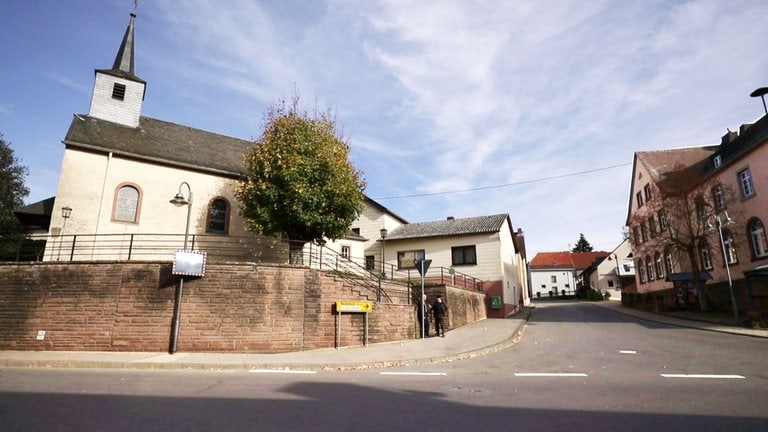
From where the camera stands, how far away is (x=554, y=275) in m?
79.2

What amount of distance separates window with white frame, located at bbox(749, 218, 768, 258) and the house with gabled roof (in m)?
13.5

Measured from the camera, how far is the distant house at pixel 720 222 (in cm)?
2156

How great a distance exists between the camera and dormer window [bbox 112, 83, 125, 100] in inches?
941

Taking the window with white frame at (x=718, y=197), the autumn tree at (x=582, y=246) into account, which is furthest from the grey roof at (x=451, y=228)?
the autumn tree at (x=582, y=246)

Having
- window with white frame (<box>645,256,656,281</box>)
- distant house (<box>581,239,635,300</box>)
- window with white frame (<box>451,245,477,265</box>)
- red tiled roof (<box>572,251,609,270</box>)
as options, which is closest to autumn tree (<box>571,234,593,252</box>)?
red tiled roof (<box>572,251,609,270</box>)

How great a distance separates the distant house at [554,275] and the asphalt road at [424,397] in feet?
234

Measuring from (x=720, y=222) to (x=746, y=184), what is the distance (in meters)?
2.93

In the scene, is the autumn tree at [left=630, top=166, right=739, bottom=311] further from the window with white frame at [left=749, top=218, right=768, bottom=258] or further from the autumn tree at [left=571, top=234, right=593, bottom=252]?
the autumn tree at [left=571, top=234, right=593, bottom=252]

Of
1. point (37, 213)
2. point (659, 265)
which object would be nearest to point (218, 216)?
point (37, 213)

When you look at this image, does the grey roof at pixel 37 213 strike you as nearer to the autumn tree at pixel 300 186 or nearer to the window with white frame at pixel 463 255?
the autumn tree at pixel 300 186

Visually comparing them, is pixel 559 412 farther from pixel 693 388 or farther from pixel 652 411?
pixel 693 388

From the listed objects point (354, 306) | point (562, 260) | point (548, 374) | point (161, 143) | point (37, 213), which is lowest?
point (548, 374)

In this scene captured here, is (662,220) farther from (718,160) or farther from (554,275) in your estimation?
(554,275)

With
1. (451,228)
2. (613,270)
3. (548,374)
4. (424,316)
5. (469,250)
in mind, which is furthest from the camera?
(613,270)
